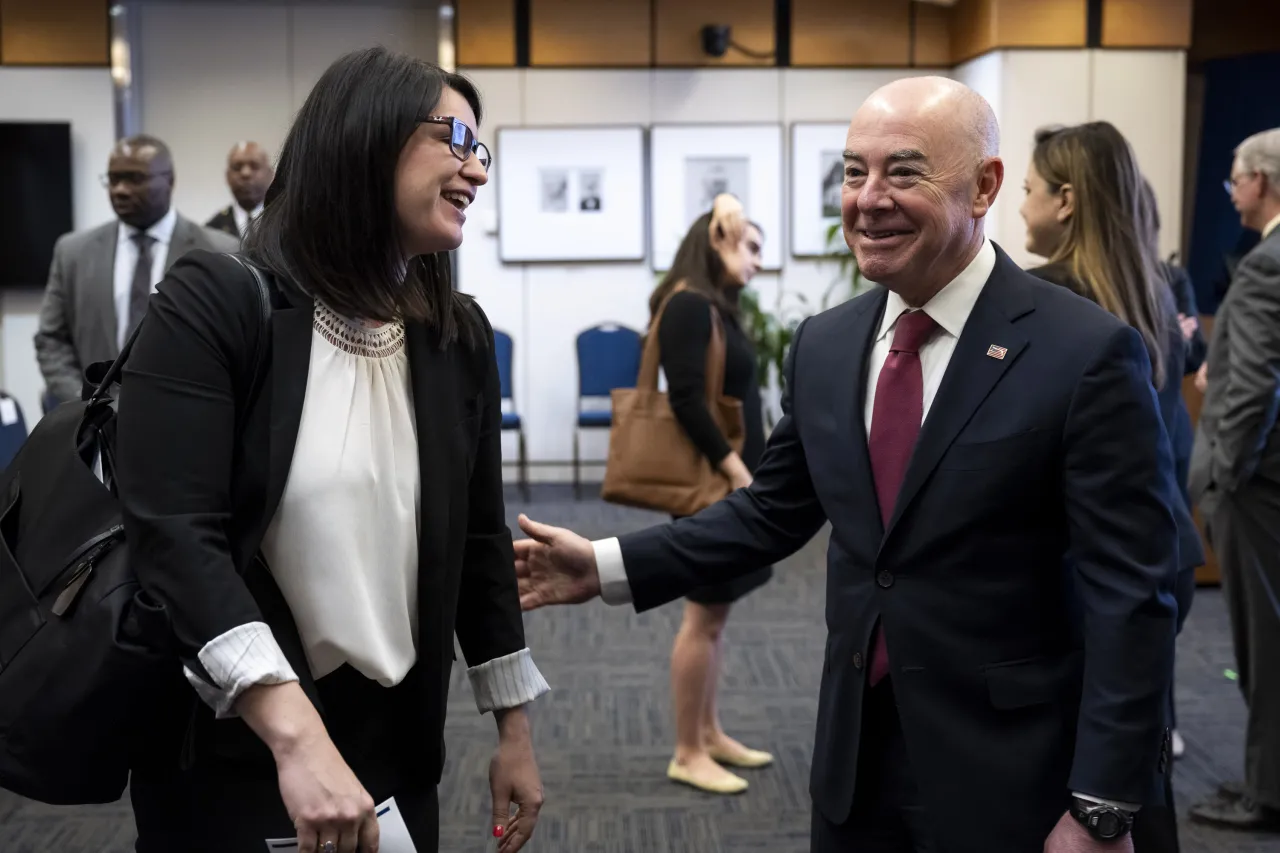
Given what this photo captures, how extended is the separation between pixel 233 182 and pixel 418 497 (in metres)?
4.37

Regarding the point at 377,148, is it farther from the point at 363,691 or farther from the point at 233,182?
the point at 233,182

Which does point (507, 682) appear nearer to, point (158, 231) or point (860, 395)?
point (860, 395)

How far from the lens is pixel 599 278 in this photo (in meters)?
8.62

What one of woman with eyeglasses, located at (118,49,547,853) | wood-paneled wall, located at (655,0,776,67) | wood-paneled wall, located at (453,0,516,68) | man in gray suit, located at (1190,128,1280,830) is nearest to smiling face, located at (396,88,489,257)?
woman with eyeglasses, located at (118,49,547,853)

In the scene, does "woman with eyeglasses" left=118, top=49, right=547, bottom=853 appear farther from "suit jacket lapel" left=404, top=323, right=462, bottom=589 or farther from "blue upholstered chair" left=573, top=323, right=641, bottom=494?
"blue upholstered chair" left=573, top=323, right=641, bottom=494

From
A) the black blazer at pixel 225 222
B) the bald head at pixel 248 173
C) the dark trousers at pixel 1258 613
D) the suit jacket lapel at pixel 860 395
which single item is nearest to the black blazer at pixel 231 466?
the suit jacket lapel at pixel 860 395

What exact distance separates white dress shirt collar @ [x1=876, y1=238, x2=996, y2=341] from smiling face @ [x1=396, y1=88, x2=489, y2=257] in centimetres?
61

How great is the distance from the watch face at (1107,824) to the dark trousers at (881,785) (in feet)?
0.79

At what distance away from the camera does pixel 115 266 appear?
4211mm

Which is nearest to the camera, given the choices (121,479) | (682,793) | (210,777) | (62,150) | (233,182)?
(121,479)

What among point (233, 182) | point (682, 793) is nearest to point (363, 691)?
point (682, 793)

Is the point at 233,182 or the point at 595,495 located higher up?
the point at 233,182

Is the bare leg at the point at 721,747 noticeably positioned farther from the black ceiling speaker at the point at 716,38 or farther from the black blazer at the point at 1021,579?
the black ceiling speaker at the point at 716,38

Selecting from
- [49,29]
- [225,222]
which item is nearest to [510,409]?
[225,222]
